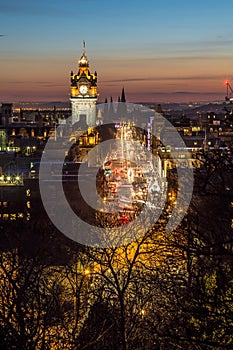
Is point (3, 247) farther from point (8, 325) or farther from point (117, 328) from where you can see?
point (8, 325)

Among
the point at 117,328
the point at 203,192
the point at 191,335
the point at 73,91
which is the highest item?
the point at 73,91

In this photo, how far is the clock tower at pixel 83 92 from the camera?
101938 millimetres

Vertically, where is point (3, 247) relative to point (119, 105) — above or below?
below

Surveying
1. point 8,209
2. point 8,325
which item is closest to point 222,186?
point 8,325

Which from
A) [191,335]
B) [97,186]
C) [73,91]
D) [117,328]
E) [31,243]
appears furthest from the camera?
[73,91]

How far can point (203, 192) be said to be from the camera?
6797mm

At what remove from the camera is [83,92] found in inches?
4060

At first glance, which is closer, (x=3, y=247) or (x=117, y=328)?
(x=117, y=328)

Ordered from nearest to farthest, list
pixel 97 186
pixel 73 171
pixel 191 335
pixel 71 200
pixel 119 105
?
1. pixel 191 335
2. pixel 71 200
3. pixel 97 186
4. pixel 73 171
5. pixel 119 105

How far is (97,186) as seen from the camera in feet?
131

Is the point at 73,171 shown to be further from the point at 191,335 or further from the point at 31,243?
the point at 191,335

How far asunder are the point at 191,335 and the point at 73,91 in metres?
97.8

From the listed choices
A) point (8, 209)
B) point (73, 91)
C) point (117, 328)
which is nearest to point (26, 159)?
point (8, 209)

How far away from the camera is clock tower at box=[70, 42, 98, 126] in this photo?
102 meters
